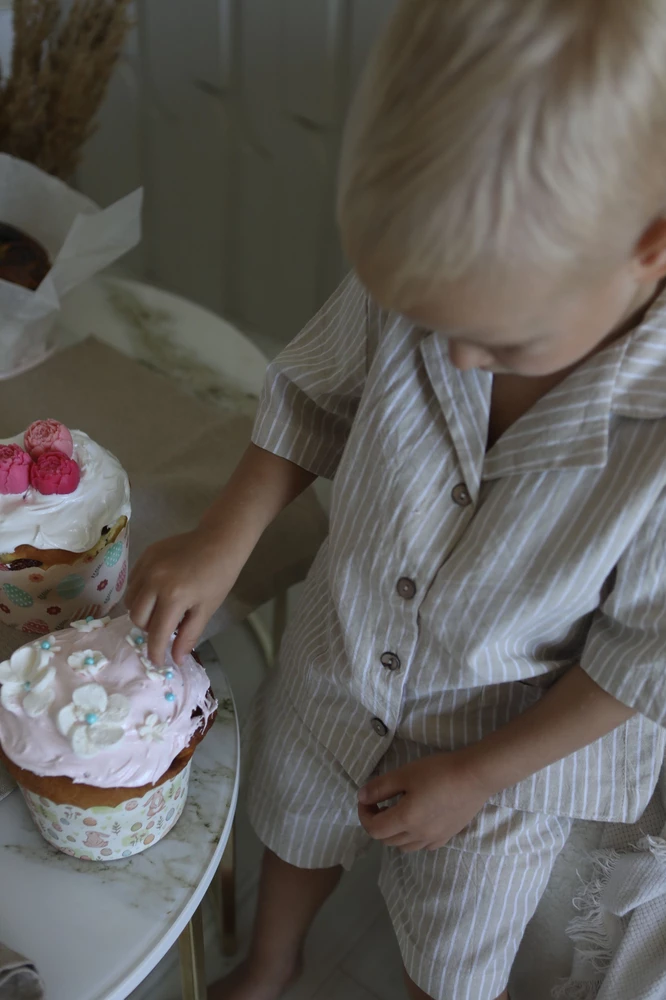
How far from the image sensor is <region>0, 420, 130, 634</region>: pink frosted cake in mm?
646

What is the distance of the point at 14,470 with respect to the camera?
645 mm

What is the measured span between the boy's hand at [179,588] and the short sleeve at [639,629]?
0.28m

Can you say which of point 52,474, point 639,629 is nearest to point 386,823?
point 639,629

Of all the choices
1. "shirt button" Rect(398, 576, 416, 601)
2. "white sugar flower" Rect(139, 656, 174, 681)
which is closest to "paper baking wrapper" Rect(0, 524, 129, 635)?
"white sugar flower" Rect(139, 656, 174, 681)

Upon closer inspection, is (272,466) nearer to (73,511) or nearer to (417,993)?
(73,511)

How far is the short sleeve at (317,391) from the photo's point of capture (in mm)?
711

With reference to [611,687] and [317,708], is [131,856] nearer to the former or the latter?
[317,708]

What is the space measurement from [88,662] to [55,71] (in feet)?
2.45

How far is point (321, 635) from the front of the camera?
799 millimetres

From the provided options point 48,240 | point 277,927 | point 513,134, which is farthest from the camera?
point 48,240

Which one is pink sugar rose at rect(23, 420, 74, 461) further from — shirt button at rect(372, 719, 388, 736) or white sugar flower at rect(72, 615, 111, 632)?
shirt button at rect(372, 719, 388, 736)

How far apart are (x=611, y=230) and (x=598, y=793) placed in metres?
0.45

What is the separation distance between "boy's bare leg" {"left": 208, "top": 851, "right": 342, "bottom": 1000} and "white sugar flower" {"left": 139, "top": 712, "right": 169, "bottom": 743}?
0.40 m

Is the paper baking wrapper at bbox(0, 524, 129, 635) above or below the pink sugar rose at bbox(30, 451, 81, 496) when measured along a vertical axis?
below
